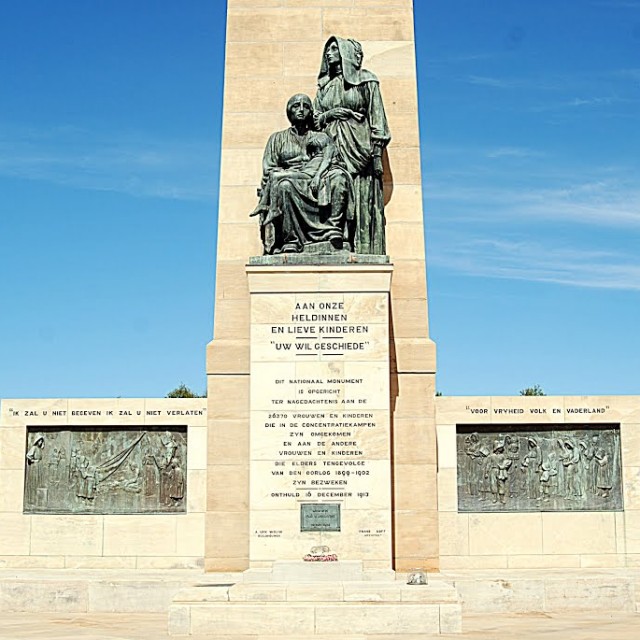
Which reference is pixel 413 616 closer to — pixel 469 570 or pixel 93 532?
pixel 469 570

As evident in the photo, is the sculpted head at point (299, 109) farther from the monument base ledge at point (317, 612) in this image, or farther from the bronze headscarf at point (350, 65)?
the monument base ledge at point (317, 612)

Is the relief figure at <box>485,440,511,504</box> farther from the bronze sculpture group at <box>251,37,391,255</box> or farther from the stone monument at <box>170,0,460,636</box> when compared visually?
the bronze sculpture group at <box>251,37,391,255</box>

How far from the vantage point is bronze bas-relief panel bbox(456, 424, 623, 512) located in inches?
733

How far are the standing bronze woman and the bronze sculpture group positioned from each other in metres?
0.02

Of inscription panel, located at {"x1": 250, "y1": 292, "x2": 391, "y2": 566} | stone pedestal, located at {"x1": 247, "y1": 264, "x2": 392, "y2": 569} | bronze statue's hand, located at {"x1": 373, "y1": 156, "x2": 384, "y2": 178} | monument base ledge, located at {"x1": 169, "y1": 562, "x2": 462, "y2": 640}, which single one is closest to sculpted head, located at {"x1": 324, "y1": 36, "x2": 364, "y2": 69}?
bronze statue's hand, located at {"x1": 373, "y1": 156, "x2": 384, "y2": 178}

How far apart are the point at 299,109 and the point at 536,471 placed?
7596 mm

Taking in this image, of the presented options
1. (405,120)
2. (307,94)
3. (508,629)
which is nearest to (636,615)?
(508,629)

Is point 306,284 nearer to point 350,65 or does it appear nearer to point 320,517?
point 320,517

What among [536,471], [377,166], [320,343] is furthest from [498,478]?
[377,166]

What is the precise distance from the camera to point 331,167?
1642 cm

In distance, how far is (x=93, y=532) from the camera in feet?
62.8

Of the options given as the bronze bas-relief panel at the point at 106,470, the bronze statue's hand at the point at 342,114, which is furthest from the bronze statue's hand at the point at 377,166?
the bronze bas-relief panel at the point at 106,470

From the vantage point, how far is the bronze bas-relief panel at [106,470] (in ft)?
63.2

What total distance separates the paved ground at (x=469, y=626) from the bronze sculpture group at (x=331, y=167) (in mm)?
5824
